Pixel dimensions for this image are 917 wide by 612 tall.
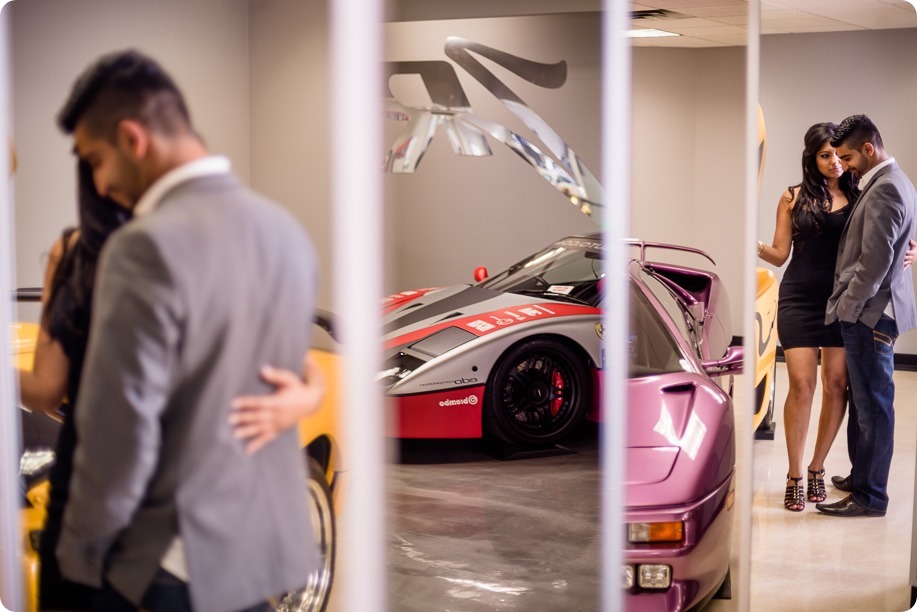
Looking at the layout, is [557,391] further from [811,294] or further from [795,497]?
[795,497]

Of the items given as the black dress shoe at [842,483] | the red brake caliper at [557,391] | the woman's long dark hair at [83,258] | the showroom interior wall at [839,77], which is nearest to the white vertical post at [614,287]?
the red brake caliper at [557,391]

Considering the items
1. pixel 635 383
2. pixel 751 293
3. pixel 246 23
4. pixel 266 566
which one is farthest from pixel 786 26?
pixel 266 566

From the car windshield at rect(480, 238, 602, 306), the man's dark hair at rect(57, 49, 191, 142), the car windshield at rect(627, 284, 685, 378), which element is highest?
the man's dark hair at rect(57, 49, 191, 142)

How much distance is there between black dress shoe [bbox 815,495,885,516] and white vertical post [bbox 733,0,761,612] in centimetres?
101

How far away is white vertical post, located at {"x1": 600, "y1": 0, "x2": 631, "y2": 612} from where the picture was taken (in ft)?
6.97

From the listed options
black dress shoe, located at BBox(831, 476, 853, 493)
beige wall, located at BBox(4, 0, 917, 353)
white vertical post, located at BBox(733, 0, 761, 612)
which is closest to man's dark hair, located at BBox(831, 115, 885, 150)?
white vertical post, located at BBox(733, 0, 761, 612)

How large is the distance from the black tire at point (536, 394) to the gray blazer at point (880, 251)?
176 cm

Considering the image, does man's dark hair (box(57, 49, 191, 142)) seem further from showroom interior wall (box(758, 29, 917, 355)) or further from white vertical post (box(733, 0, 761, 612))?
showroom interior wall (box(758, 29, 917, 355))

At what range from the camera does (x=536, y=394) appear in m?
2.01

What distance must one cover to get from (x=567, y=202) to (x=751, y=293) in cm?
94

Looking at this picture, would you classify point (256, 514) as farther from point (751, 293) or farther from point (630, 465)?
point (751, 293)

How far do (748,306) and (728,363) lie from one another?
200 mm

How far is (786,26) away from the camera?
551 cm

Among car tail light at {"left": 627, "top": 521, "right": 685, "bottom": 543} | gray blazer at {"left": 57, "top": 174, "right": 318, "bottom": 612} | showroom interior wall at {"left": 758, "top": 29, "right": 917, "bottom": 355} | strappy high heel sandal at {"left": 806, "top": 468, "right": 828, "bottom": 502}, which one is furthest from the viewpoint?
showroom interior wall at {"left": 758, "top": 29, "right": 917, "bottom": 355}
